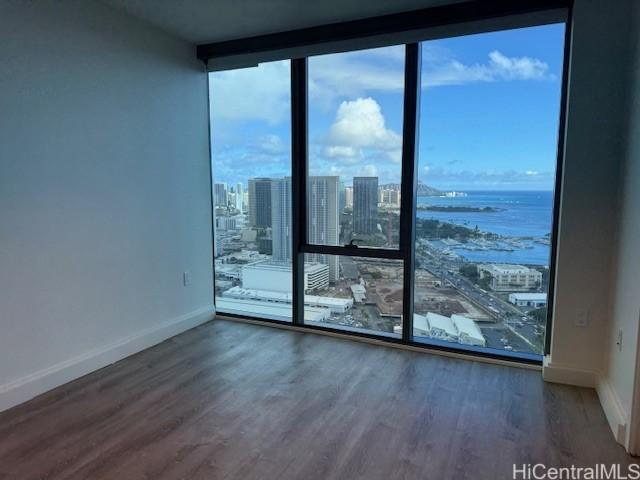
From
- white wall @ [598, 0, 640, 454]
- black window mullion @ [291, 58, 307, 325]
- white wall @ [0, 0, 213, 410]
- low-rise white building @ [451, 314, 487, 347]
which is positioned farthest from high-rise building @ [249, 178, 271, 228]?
white wall @ [598, 0, 640, 454]

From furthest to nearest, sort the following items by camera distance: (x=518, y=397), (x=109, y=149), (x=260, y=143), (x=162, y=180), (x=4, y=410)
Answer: (x=260, y=143), (x=162, y=180), (x=109, y=149), (x=518, y=397), (x=4, y=410)

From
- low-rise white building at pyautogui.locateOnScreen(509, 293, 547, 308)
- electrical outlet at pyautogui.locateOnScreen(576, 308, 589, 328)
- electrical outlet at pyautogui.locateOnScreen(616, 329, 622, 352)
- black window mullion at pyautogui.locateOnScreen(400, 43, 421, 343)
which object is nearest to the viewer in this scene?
electrical outlet at pyautogui.locateOnScreen(616, 329, 622, 352)

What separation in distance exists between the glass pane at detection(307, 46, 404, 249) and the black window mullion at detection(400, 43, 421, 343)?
0.16 ft

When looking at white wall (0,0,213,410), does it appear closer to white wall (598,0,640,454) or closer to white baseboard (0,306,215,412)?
white baseboard (0,306,215,412)

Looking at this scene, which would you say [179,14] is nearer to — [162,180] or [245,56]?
[245,56]

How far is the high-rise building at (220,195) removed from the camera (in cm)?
379

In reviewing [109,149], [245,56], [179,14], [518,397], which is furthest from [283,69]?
[518,397]

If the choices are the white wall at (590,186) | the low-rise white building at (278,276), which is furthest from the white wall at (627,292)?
the low-rise white building at (278,276)

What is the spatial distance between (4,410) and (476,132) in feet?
11.1

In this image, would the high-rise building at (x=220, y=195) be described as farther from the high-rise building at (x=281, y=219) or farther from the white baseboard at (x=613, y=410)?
the white baseboard at (x=613, y=410)

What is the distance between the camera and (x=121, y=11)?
2803mm

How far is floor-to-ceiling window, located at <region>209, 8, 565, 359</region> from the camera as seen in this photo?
275cm

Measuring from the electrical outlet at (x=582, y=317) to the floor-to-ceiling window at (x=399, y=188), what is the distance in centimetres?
27

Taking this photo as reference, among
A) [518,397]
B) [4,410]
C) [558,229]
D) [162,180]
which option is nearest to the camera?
[4,410]
